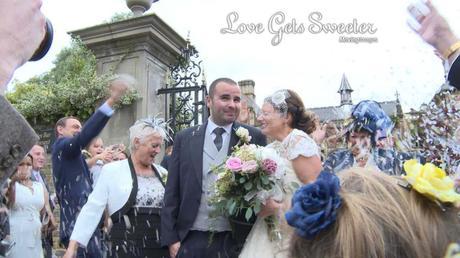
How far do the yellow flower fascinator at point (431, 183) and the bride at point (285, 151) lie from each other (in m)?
2.02

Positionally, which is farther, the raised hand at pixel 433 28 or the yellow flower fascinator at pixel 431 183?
the raised hand at pixel 433 28

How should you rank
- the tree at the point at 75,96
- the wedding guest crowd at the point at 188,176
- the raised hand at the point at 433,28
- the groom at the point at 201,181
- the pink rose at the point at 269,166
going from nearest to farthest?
1. the raised hand at the point at 433,28
2. the pink rose at the point at 269,166
3. the wedding guest crowd at the point at 188,176
4. the groom at the point at 201,181
5. the tree at the point at 75,96

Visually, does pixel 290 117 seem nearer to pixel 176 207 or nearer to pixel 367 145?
pixel 367 145

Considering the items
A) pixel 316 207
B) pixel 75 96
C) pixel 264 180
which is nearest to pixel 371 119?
pixel 264 180

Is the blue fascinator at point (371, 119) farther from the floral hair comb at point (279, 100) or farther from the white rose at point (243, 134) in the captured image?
the white rose at point (243, 134)

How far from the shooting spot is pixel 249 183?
352 centimetres

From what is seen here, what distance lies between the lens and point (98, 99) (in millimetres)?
7941

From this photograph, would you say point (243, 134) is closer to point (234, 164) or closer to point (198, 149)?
point (198, 149)

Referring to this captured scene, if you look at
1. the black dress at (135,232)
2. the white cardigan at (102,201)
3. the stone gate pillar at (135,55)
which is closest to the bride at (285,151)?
the black dress at (135,232)

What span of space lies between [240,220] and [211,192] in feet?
1.26

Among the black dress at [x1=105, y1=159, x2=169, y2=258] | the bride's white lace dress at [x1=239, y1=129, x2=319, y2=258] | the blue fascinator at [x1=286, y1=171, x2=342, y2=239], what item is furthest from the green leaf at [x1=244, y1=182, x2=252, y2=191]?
the blue fascinator at [x1=286, y1=171, x2=342, y2=239]

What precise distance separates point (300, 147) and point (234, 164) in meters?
0.56

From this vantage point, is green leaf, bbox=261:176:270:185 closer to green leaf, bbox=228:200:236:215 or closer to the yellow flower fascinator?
green leaf, bbox=228:200:236:215

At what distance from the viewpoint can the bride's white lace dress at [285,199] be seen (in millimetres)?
3557
